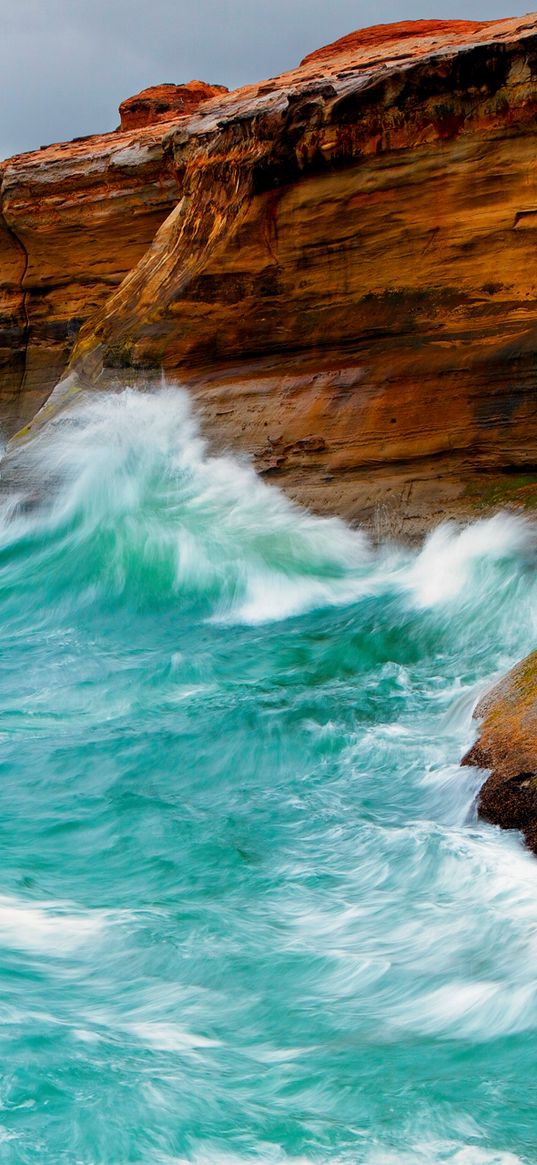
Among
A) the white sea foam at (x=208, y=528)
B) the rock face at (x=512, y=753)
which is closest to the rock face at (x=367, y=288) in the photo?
the white sea foam at (x=208, y=528)

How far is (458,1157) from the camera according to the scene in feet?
10.6

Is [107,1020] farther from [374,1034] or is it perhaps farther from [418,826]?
[418,826]

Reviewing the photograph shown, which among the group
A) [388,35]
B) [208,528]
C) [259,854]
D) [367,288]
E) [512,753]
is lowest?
[259,854]

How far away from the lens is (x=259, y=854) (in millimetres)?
5254

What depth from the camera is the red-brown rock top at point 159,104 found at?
1773cm

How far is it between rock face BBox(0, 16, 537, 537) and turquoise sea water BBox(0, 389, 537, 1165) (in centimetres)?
58

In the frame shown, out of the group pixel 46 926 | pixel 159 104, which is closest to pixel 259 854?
pixel 46 926

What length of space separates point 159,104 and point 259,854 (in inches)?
605

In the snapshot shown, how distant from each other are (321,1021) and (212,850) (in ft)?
4.86

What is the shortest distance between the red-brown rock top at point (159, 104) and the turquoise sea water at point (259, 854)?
9427mm

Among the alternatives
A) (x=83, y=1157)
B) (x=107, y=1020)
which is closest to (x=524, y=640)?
(x=107, y=1020)

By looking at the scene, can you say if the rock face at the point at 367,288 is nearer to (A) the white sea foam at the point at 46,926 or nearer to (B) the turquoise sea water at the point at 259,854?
(B) the turquoise sea water at the point at 259,854

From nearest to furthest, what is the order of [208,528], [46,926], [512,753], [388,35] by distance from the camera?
1. [46,926]
2. [512,753]
3. [208,528]
4. [388,35]

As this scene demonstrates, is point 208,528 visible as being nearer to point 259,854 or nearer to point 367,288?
point 367,288
